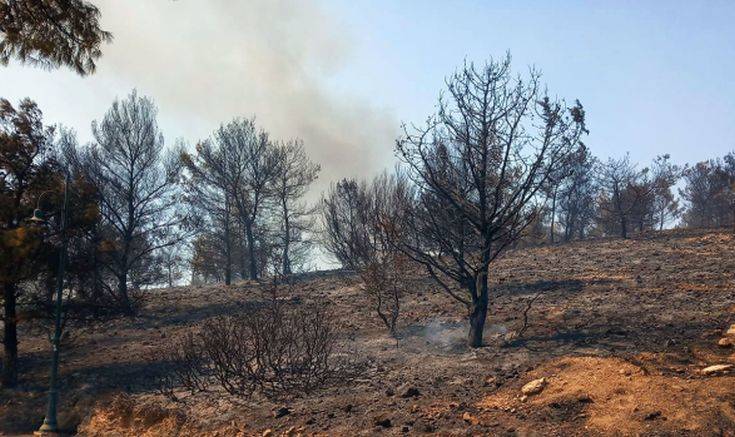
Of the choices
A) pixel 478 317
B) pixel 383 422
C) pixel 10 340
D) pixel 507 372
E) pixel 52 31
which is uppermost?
pixel 52 31


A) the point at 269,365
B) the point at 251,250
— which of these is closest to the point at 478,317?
the point at 269,365

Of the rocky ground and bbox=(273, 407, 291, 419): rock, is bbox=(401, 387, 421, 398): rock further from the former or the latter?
bbox=(273, 407, 291, 419): rock

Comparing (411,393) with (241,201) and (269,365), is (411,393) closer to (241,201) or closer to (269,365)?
(269,365)

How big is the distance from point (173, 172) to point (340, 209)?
902cm

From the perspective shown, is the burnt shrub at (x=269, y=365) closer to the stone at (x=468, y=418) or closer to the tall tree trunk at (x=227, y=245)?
the stone at (x=468, y=418)

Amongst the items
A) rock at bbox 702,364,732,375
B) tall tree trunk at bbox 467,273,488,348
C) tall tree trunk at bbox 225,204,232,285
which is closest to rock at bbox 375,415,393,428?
tall tree trunk at bbox 467,273,488,348

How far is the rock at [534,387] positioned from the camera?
8.59 m

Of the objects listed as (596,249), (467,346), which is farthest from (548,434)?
(596,249)

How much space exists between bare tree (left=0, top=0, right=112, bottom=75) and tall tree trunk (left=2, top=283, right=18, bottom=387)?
37.2 feet

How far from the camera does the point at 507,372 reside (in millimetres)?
9852

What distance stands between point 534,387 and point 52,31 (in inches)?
325

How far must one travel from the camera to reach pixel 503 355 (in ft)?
36.1

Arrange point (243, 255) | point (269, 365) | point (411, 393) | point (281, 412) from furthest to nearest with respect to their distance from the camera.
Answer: point (243, 255), point (269, 365), point (281, 412), point (411, 393)

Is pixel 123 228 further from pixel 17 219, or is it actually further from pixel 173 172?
pixel 17 219
